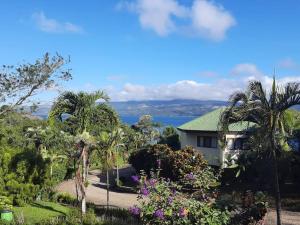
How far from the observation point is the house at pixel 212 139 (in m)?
38.7

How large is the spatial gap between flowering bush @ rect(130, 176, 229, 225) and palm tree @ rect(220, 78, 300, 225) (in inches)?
136

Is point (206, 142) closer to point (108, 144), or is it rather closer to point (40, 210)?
point (108, 144)

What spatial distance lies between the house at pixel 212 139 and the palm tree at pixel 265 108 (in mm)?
20545

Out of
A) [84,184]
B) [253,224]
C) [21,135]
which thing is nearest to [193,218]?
[253,224]

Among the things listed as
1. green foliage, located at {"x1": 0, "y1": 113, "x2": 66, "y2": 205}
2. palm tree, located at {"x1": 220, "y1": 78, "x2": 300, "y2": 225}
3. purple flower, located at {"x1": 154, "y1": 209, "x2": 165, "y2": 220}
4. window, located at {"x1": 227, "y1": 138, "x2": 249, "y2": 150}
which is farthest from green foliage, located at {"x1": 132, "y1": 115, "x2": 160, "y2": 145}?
purple flower, located at {"x1": 154, "y1": 209, "x2": 165, "y2": 220}

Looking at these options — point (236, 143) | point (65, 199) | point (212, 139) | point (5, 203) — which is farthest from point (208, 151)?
point (5, 203)

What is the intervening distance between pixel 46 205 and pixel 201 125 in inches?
802

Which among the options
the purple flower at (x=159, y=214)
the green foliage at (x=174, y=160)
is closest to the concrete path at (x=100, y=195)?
the green foliage at (x=174, y=160)

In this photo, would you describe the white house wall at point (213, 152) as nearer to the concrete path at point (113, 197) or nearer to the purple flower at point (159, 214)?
the concrete path at point (113, 197)

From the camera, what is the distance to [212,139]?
4091cm

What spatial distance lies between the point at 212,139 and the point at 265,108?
25750 millimetres

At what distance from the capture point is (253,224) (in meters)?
14.4

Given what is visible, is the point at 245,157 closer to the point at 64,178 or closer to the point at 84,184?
the point at 84,184

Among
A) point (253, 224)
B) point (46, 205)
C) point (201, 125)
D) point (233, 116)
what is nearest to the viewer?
point (253, 224)
